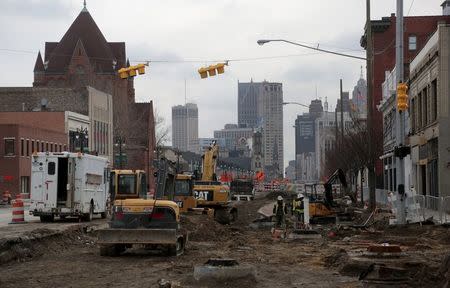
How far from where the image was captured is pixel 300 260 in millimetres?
19312

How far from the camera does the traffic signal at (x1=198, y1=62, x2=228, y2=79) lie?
2724 cm

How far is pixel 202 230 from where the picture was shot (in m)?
29.1

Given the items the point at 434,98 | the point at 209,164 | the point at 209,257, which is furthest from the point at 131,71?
the point at 434,98

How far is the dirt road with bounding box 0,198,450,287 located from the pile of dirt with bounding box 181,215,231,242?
4 cm

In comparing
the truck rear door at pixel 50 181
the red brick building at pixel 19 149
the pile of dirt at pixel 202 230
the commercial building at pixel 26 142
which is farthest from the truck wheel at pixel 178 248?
the red brick building at pixel 19 149

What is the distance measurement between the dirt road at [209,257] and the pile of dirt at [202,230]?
4 centimetres

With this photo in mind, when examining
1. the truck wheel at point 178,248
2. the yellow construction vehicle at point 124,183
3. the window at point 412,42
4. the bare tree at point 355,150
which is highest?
the window at point 412,42

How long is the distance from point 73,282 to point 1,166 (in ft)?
210

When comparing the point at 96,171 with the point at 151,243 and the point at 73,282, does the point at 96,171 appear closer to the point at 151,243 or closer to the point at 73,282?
the point at 151,243

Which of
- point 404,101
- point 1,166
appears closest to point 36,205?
point 404,101

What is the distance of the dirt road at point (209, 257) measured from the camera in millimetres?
14648

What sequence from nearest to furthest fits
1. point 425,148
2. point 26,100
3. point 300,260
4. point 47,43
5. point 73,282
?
point 73,282, point 300,260, point 425,148, point 26,100, point 47,43

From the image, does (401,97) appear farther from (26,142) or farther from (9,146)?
(26,142)

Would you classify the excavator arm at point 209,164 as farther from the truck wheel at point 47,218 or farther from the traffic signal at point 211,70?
the traffic signal at point 211,70
